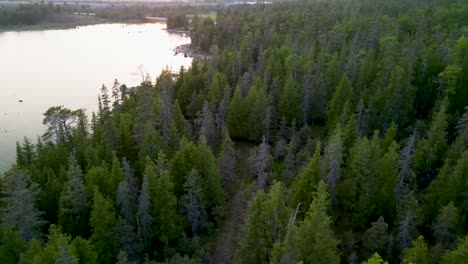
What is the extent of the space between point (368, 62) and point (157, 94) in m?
30.3

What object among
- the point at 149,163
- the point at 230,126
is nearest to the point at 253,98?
the point at 230,126

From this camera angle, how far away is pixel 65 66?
97.6 m

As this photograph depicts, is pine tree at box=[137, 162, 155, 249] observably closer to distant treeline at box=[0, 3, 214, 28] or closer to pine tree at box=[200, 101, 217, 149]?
pine tree at box=[200, 101, 217, 149]

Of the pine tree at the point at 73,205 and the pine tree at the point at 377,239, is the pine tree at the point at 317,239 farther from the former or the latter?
the pine tree at the point at 73,205

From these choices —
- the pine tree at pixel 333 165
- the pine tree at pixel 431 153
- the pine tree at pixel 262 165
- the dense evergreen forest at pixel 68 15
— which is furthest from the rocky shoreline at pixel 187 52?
the pine tree at pixel 333 165

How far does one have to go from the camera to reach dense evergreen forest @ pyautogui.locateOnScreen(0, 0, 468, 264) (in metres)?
29.3

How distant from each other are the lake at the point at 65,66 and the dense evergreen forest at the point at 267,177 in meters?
19.0

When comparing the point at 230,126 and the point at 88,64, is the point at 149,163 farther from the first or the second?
the point at 88,64

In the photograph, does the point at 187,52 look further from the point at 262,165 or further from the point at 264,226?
the point at 264,226

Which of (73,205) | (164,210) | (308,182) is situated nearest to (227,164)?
(164,210)

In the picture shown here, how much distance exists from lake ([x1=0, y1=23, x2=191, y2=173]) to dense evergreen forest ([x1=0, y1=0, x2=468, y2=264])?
62.4 ft

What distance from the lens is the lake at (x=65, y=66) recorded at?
67950mm

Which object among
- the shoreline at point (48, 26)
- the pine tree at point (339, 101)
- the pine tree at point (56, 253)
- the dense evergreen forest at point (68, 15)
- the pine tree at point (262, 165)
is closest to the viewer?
the pine tree at point (56, 253)

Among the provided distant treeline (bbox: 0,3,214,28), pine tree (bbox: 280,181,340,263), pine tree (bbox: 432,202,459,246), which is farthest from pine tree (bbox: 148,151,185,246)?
distant treeline (bbox: 0,3,214,28)
